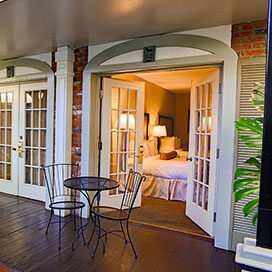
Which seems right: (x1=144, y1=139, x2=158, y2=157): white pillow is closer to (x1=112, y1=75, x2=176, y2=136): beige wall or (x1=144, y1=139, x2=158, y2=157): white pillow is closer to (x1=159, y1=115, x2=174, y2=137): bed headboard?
(x1=112, y1=75, x2=176, y2=136): beige wall

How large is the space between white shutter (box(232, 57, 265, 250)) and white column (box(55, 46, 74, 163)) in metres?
2.39

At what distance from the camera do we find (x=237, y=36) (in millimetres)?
2484

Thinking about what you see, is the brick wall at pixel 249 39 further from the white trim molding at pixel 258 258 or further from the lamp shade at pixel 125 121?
the white trim molding at pixel 258 258

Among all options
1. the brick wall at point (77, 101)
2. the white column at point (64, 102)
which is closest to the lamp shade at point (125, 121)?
the brick wall at point (77, 101)

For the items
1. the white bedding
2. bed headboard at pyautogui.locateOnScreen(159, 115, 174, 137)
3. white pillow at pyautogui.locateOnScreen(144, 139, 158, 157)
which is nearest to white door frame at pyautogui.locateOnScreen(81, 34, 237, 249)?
the white bedding

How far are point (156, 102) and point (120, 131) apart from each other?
3.43 metres

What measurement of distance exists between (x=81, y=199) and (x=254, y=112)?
2.65 m

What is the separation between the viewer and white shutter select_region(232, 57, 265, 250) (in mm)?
2395

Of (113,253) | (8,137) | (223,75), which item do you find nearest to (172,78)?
(223,75)

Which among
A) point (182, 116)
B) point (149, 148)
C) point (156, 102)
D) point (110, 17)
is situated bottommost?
point (149, 148)

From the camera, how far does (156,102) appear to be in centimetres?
686

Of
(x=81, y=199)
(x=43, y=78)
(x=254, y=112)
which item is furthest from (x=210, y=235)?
(x=43, y=78)

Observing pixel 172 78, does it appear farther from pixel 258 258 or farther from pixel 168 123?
pixel 258 258

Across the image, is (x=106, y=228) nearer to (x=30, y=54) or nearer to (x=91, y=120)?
(x=91, y=120)
